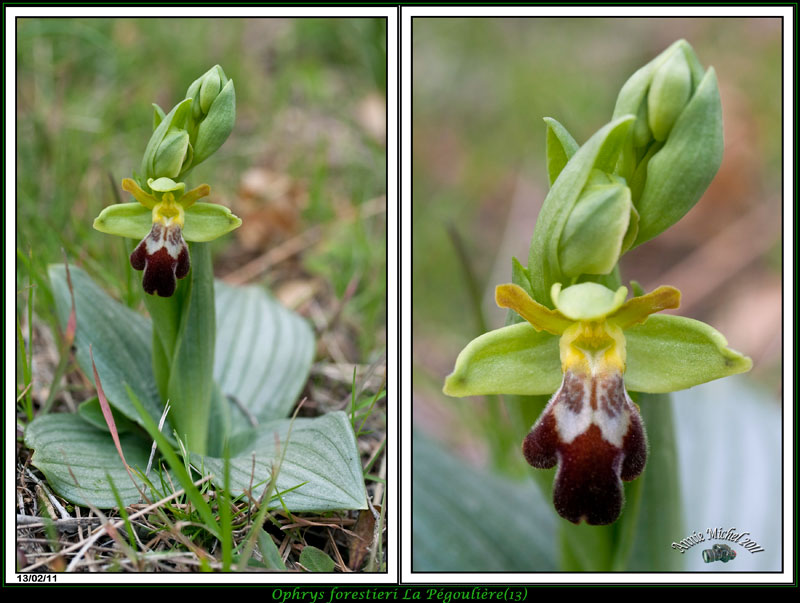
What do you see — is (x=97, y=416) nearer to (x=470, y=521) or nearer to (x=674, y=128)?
(x=470, y=521)

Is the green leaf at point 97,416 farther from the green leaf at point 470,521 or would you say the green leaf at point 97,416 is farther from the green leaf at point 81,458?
the green leaf at point 470,521

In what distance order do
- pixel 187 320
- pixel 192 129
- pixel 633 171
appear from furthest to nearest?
pixel 187 320
pixel 192 129
pixel 633 171

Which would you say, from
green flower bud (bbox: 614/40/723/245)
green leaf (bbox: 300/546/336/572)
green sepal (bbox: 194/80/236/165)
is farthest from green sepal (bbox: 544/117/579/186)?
green leaf (bbox: 300/546/336/572)

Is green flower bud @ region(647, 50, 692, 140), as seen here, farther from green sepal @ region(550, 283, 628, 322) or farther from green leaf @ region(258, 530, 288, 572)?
green leaf @ region(258, 530, 288, 572)

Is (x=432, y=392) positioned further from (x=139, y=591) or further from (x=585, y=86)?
(x=585, y=86)

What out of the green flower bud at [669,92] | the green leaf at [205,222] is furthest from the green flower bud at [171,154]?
the green flower bud at [669,92]

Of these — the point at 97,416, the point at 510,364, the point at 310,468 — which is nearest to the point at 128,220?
the point at 97,416
